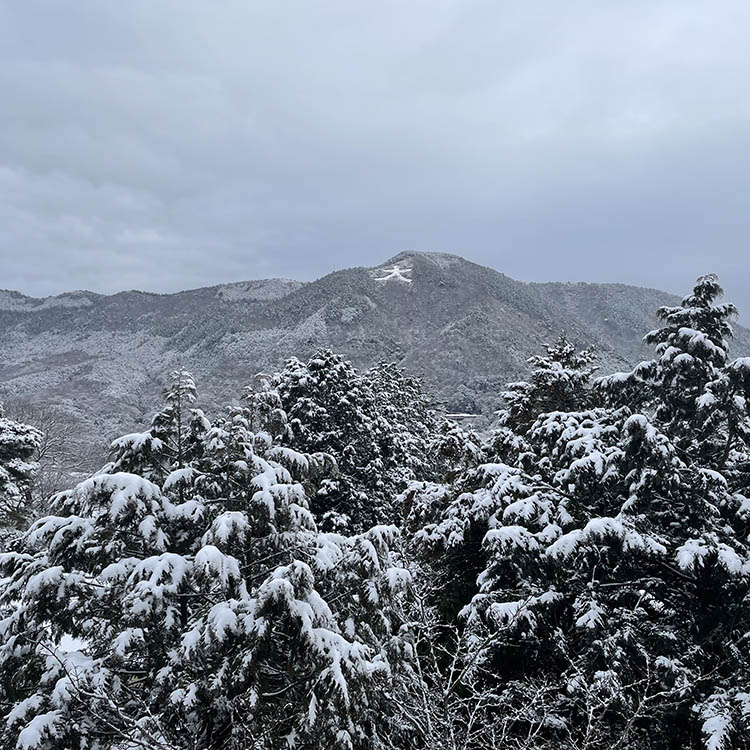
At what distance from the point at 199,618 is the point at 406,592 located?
2.53 meters

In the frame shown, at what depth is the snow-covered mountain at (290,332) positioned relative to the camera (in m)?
99.4

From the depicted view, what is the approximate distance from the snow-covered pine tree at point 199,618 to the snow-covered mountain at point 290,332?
68374 mm

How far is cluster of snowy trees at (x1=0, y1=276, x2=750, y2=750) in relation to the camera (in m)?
5.72

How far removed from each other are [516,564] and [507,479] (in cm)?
149

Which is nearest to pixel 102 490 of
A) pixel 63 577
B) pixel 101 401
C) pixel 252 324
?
pixel 63 577

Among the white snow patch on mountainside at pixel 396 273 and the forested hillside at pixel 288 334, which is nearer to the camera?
the forested hillside at pixel 288 334

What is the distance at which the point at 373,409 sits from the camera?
20281 mm

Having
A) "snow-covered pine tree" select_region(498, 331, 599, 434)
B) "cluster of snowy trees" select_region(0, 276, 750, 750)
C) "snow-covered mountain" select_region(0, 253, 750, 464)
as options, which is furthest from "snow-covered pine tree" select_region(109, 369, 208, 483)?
"snow-covered mountain" select_region(0, 253, 750, 464)

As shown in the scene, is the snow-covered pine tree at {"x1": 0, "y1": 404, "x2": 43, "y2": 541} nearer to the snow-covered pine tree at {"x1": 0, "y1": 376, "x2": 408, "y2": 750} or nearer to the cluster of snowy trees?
the cluster of snowy trees

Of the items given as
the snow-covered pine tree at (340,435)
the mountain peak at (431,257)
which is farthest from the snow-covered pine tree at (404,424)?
the mountain peak at (431,257)

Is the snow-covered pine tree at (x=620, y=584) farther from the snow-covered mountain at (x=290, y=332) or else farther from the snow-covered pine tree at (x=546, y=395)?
the snow-covered mountain at (x=290, y=332)

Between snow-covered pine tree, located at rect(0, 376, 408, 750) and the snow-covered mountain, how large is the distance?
68.4 m

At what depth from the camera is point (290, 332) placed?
131625 millimetres

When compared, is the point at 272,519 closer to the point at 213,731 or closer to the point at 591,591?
the point at 213,731
